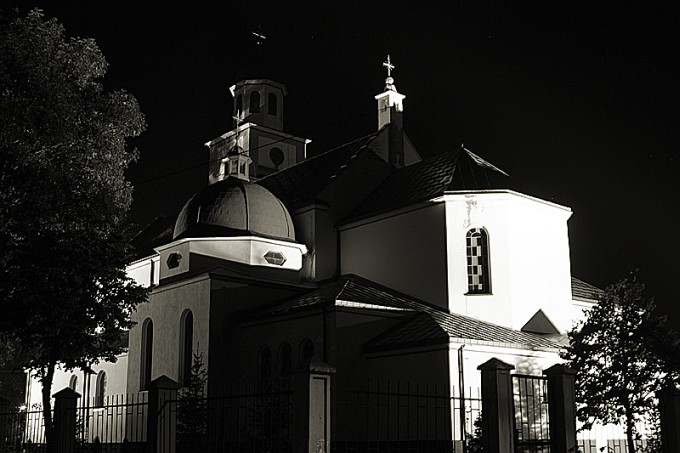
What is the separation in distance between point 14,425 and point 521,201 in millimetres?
16500

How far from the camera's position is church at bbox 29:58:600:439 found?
23.6 meters

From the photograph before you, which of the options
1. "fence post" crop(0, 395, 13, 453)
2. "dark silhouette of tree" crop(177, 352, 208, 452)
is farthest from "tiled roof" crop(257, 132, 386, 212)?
"fence post" crop(0, 395, 13, 453)

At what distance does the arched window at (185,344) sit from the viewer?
2712cm

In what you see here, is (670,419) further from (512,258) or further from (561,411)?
(512,258)

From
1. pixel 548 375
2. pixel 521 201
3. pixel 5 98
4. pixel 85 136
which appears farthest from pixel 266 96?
pixel 548 375

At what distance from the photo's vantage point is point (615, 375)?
20.9 metres

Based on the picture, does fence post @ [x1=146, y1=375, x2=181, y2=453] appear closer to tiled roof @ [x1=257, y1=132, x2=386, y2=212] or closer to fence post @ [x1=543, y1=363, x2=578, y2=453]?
fence post @ [x1=543, y1=363, x2=578, y2=453]

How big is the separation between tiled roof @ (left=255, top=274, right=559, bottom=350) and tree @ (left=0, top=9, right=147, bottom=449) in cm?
673

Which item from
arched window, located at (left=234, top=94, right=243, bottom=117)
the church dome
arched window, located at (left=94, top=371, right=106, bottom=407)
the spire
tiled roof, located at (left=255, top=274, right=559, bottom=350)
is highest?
arched window, located at (left=234, top=94, right=243, bottom=117)

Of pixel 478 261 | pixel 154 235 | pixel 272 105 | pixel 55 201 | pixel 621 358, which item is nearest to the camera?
pixel 55 201

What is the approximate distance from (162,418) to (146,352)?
16637mm

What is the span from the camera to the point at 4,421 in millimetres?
17281

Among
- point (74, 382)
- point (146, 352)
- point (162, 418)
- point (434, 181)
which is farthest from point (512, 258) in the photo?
point (74, 382)

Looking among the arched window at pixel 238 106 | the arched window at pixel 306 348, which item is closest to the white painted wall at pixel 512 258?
the arched window at pixel 306 348
